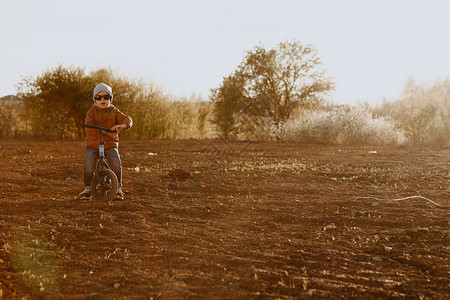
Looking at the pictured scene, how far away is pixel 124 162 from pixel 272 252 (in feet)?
21.5

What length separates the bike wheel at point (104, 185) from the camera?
5.12 meters

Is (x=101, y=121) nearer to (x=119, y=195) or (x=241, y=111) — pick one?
(x=119, y=195)

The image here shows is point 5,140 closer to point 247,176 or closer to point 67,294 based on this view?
point 247,176

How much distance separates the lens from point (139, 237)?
4.09 meters

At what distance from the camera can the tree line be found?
17.2 metres

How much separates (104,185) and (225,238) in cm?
195

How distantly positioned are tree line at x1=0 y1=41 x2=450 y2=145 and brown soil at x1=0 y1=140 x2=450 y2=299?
33.0ft

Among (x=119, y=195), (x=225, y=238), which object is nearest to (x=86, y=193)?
(x=119, y=195)

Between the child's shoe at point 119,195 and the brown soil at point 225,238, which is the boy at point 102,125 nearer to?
the child's shoe at point 119,195

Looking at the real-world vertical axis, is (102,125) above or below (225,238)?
above

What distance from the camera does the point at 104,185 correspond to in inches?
206

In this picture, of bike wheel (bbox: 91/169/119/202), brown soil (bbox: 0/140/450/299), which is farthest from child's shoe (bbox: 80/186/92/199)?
bike wheel (bbox: 91/169/119/202)

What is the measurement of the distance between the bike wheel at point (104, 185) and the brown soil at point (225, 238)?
123mm

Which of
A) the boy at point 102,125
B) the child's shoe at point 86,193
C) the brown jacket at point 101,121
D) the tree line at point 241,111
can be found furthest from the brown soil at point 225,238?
the tree line at point 241,111
